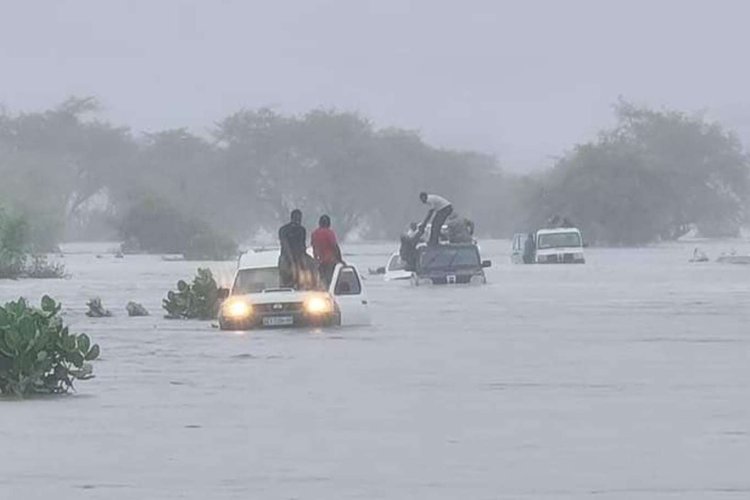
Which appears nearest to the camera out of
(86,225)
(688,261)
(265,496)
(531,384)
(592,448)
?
(265,496)

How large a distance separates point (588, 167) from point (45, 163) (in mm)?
42325

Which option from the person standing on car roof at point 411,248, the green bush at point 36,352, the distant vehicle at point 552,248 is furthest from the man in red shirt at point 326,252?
the distant vehicle at point 552,248

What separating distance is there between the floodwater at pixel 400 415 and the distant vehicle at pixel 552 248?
4998cm

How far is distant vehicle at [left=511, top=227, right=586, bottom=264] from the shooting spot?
3460 inches

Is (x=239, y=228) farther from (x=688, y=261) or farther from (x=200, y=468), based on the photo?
(x=200, y=468)

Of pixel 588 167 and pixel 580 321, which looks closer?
pixel 580 321

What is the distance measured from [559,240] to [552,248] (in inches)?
36.4

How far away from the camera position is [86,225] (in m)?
166

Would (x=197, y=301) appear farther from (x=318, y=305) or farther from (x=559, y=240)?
(x=559, y=240)

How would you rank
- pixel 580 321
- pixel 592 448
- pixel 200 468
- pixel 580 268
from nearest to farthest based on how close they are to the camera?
1. pixel 200 468
2. pixel 592 448
3. pixel 580 321
4. pixel 580 268

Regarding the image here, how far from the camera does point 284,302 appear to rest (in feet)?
111

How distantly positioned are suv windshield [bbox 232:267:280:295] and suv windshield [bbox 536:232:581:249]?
174 ft

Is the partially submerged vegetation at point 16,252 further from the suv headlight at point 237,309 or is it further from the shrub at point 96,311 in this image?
the suv headlight at point 237,309

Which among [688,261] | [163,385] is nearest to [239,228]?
[688,261]
